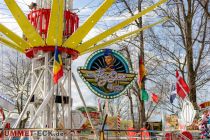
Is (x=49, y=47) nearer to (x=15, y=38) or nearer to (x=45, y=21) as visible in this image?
(x=45, y=21)

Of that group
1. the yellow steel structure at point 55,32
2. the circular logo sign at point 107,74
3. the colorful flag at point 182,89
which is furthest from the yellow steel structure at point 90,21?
the colorful flag at point 182,89

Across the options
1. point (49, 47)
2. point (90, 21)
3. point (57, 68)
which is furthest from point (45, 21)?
point (57, 68)

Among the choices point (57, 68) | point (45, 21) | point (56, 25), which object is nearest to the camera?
point (57, 68)

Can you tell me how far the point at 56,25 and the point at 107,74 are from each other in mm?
3019

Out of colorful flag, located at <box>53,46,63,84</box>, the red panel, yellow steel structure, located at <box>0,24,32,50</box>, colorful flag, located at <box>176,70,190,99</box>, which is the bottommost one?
colorful flag, located at <box>176,70,190,99</box>

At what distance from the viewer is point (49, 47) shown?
1404 centimetres

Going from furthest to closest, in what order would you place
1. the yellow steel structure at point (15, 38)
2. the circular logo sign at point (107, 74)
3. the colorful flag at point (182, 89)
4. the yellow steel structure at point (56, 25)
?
the colorful flag at point (182, 89)
the circular logo sign at point (107, 74)
the yellow steel structure at point (15, 38)
the yellow steel structure at point (56, 25)

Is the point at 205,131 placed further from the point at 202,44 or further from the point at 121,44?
the point at 121,44

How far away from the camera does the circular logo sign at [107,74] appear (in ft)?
48.3

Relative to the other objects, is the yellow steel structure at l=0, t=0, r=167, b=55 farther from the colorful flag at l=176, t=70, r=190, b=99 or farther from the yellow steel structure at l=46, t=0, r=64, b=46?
the colorful flag at l=176, t=70, r=190, b=99

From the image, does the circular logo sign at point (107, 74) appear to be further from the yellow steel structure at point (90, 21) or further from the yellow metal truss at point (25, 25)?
the yellow metal truss at point (25, 25)

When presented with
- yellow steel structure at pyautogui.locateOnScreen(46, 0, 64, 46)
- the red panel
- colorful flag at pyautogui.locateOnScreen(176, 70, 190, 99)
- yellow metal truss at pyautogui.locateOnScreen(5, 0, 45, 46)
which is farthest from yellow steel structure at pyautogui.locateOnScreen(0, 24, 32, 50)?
colorful flag at pyautogui.locateOnScreen(176, 70, 190, 99)

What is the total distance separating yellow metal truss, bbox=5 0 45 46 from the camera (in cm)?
1275

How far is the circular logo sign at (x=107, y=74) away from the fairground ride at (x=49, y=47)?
1.94 feet
